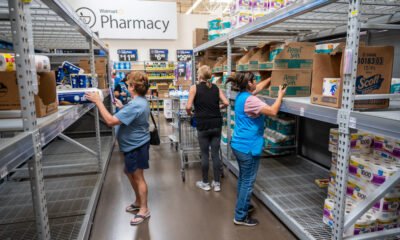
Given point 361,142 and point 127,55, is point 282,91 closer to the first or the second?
point 361,142

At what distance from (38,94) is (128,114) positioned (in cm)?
93

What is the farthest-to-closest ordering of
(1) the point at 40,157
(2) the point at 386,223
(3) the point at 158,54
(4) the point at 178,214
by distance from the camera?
(3) the point at 158,54 → (4) the point at 178,214 → (2) the point at 386,223 → (1) the point at 40,157

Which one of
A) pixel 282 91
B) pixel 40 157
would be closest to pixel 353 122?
pixel 282 91

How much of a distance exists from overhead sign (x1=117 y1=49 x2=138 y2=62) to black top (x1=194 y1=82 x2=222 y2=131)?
305 inches

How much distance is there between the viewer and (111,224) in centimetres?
276

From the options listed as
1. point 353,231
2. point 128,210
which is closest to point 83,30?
point 128,210

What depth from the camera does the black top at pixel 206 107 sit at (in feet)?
10.9

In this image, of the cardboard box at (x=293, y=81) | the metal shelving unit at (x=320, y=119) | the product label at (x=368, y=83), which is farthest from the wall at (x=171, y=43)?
the product label at (x=368, y=83)

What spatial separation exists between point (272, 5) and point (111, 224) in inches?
117

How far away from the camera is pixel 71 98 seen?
7.35 ft

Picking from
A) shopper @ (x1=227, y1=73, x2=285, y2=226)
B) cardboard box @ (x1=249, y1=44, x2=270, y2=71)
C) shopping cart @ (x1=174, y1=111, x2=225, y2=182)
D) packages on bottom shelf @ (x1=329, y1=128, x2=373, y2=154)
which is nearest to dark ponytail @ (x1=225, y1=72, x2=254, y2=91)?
shopper @ (x1=227, y1=73, x2=285, y2=226)

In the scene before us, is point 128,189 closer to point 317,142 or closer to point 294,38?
point 317,142

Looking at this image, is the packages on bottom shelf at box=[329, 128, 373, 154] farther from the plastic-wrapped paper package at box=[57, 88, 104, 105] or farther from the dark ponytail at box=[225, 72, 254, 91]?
the plastic-wrapped paper package at box=[57, 88, 104, 105]

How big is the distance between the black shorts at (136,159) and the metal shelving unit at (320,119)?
1359 mm
